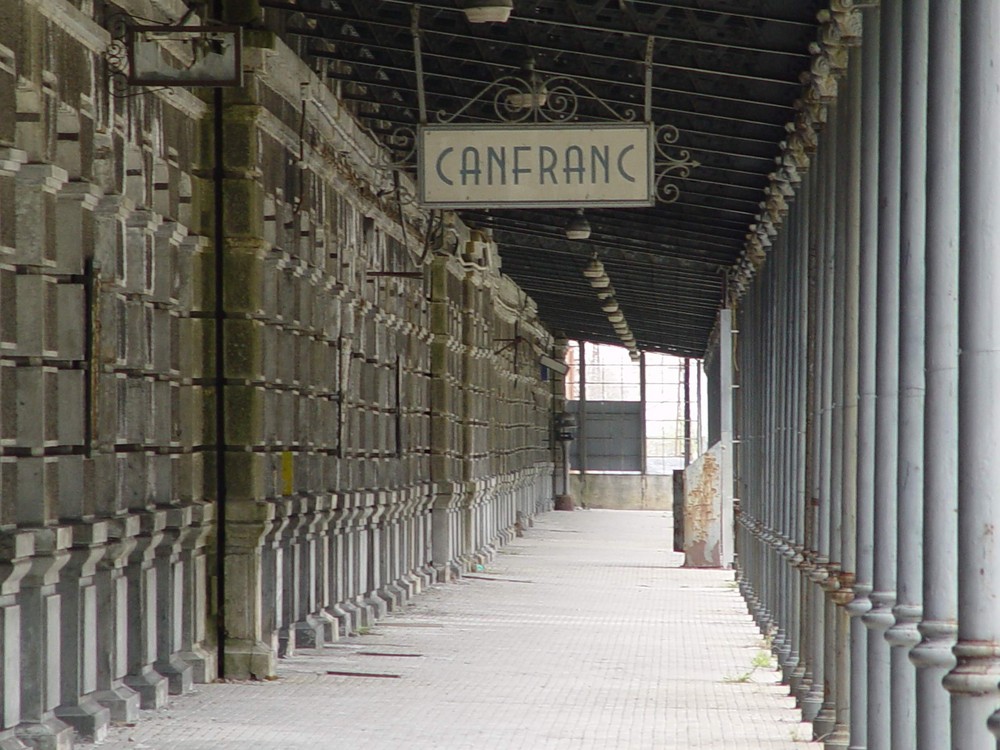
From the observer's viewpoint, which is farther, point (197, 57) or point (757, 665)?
point (757, 665)

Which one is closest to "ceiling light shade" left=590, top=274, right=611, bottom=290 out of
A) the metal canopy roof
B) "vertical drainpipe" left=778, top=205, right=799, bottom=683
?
the metal canopy roof

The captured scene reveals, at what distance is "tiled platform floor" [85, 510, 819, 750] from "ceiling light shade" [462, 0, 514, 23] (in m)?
4.08

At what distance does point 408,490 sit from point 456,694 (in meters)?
9.15

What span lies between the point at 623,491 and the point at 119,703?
153 feet


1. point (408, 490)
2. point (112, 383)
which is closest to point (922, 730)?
point (112, 383)

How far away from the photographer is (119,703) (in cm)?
1059

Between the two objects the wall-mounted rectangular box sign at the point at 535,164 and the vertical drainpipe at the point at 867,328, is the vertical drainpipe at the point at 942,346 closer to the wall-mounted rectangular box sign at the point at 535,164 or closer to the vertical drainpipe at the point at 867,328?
the vertical drainpipe at the point at 867,328

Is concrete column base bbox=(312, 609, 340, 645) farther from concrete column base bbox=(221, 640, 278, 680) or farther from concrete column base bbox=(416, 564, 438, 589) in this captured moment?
concrete column base bbox=(416, 564, 438, 589)

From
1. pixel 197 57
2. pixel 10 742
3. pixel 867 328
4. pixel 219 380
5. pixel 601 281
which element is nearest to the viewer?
pixel 867 328

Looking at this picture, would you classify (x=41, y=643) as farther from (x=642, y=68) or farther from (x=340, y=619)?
(x=340, y=619)

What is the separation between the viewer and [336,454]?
17156 millimetres

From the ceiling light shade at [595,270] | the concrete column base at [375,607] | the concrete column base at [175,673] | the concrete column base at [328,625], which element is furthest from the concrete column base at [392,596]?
the concrete column base at [175,673]

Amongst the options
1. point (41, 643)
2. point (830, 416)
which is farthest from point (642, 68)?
point (41, 643)

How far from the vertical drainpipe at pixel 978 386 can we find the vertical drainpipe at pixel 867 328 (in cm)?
293
